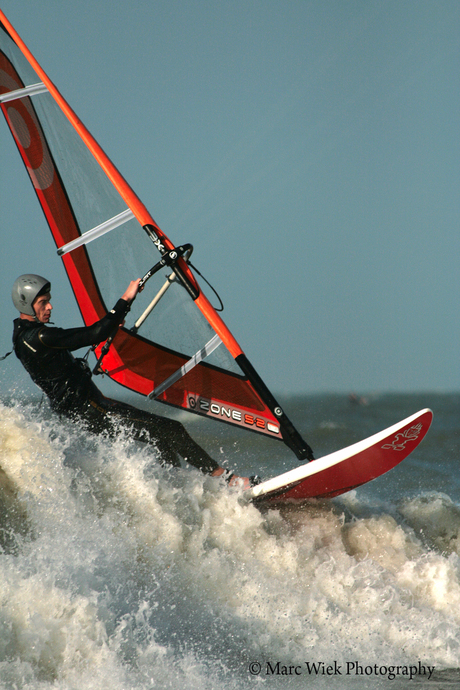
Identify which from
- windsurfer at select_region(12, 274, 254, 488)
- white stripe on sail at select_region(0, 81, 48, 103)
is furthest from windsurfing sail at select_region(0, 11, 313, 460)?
windsurfer at select_region(12, 274, 254, 488)

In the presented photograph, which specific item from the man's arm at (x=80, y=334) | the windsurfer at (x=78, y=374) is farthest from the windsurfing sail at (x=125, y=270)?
the man's arm at (x=80, y=334)

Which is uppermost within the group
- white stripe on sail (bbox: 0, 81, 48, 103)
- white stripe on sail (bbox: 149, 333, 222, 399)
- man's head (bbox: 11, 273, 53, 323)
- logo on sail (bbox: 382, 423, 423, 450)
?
white stripe on sail (bbox: 0, 81, 48, 103)

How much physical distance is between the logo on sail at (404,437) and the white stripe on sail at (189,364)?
135 cm

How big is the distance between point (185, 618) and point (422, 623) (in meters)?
1.37

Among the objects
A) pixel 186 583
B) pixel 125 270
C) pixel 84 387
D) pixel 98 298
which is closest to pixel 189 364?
pixel 84 387

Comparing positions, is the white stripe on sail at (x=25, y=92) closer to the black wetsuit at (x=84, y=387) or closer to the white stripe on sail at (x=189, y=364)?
the black wetsuit at (x=84, y=387)

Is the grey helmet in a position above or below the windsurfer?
above

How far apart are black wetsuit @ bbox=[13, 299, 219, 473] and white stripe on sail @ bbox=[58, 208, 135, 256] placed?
983mm

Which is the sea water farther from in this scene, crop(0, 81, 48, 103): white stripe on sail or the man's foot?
crop(0, 81, 48, 103): white stripe on sail

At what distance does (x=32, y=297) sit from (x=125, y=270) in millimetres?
1055

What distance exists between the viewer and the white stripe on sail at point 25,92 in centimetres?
388

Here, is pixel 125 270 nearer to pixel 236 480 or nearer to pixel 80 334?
pixel 80 334

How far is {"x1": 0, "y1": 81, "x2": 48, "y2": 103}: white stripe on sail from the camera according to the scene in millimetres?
3883

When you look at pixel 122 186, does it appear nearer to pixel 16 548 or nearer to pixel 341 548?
pixel 16 548
